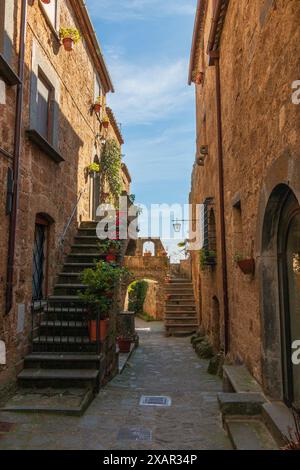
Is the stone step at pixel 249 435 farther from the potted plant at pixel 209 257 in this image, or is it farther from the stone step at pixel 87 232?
the stone step at pixel 87 232

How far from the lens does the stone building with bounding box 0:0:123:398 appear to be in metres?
4.88

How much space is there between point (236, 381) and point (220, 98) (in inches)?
203

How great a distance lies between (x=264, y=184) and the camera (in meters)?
3.98

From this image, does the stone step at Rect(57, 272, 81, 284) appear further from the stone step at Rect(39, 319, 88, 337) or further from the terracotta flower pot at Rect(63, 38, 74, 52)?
the terracotta flower pot at Rect(63, 38, 74, 52)

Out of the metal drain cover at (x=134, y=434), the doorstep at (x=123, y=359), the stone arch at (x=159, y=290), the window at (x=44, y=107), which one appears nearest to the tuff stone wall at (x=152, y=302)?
the stone arch at (x=159, y=290)

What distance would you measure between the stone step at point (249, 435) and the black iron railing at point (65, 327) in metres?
2.59

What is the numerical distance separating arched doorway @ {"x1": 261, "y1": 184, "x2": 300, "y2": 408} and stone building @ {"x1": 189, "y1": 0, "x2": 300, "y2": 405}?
10mm

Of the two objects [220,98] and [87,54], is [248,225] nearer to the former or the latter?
[220,98]

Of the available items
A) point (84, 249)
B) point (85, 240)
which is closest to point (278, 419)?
point (84, 249)

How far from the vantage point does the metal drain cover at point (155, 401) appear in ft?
17.2

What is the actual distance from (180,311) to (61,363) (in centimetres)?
1018

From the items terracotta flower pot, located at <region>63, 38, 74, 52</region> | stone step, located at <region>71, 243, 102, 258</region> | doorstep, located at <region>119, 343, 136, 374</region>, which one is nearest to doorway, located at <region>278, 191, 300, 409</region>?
doorstep, located at <region>119, 343, 136, 374</region>

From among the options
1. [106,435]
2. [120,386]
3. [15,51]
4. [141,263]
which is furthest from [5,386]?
[141,263]

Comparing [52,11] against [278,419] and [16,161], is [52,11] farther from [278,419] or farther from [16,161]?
[278,419]
